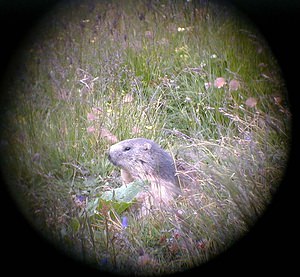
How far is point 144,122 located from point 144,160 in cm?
84

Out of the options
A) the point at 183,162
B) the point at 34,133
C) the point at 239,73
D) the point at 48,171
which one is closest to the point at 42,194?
the point at 48,171

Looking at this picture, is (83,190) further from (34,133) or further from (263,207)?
(263,207)

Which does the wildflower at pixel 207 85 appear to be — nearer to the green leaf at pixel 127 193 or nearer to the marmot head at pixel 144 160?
the marmot head at pixel 144 160

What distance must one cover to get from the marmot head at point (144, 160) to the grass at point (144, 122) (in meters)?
0.20

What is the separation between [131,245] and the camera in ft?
9.48

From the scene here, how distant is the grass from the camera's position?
9.36 feet

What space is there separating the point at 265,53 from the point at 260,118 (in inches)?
37.9

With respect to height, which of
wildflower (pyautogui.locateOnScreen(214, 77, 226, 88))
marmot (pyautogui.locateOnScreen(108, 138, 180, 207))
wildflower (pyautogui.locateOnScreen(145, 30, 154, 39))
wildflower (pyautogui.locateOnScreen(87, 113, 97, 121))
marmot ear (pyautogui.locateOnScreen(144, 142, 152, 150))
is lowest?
marmot (pyautogui.locateOnScreen(108, 138, 180, 207))

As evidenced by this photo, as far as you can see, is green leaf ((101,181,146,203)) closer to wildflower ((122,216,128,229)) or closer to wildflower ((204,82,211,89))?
wildflower ((122,216,128,229))

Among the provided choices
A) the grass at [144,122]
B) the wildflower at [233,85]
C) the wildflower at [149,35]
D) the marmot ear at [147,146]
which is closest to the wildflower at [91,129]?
the grass at [144,122]

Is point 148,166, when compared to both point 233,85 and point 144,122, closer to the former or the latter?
point 144,122

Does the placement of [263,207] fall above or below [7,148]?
below

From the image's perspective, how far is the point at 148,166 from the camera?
140 inches

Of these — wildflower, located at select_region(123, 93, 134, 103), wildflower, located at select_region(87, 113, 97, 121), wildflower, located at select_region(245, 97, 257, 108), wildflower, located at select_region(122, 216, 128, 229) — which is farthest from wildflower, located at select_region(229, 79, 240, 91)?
wildflower, located at select_region(122, 216, 128, 229)
